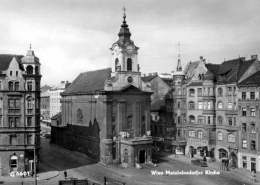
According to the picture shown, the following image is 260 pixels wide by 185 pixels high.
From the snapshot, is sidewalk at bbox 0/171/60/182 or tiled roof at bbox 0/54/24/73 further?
tiled roof at bbox 0/54/24/73

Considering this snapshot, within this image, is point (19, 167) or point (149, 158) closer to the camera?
point (19, 167)

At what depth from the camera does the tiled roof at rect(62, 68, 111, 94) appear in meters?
65.3

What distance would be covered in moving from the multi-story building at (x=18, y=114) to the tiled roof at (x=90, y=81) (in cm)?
1642

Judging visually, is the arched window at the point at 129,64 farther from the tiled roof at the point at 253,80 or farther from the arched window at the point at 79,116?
the tiled roof at the point at 253,80

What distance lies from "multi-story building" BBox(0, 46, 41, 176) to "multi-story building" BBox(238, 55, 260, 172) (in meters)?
35.6

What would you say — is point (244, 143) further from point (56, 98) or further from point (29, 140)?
point (56, 98)

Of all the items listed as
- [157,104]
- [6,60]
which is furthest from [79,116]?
[6,60]

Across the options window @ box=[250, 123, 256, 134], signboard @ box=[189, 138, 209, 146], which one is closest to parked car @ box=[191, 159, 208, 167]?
signboard @ box=[189, 138, 209, 146]

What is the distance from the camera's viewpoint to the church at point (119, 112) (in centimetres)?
5900

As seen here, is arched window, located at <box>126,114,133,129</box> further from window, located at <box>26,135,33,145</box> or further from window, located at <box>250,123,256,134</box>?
Result: window, located at <box>250,123,256,134</box>

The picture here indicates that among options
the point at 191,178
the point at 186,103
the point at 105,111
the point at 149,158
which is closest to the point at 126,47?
the point at 105,111

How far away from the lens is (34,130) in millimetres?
49188

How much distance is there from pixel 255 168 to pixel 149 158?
Result: 62.1 ft

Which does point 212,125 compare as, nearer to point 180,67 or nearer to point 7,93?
point 180,67
